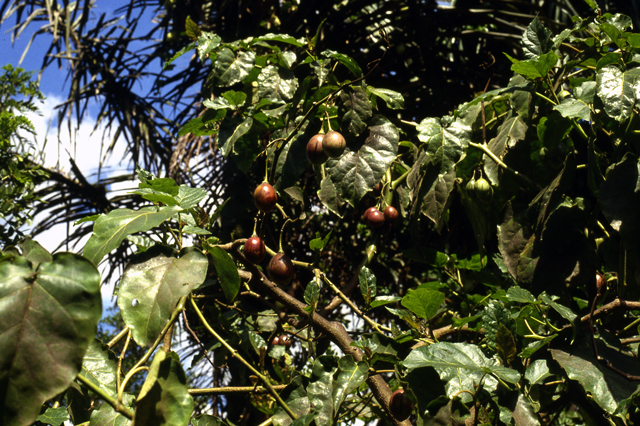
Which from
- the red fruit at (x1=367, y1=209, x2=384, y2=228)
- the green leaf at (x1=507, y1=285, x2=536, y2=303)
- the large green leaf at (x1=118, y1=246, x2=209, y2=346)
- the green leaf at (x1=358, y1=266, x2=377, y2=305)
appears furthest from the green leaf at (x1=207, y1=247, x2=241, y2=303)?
the red fruit at (x1=367, y1=209, x2=384, y2=228)

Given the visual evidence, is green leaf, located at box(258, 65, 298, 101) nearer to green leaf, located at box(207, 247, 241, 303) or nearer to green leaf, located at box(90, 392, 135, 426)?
green leaf, located at box(207, 247, 241, 303)

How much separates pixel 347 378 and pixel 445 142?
0.40m

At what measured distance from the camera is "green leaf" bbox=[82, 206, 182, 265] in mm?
455

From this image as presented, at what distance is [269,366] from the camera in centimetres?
142

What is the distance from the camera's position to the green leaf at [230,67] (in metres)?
0.98

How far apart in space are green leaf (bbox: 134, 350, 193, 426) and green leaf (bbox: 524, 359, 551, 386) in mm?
456

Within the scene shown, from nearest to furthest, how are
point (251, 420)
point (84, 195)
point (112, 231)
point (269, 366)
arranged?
point (112, 231) → point (269, 366) → point (251, 420) → point (84, 195)

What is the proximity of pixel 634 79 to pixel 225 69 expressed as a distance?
2.45 ft

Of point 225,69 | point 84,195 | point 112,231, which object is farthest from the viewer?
point 84,195

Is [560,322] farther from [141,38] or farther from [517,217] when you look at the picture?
[141,38]

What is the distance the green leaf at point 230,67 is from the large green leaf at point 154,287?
576 millimetres

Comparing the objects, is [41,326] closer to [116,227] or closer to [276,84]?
[116,227]

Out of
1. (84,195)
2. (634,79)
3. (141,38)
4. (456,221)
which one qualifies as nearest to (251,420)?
(456,221)

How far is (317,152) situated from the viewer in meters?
0.75
